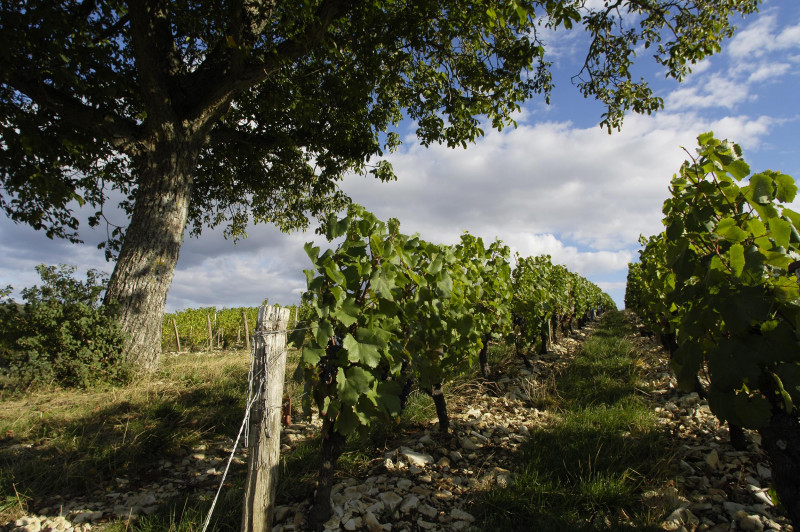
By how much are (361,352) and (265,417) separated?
72 centimetres

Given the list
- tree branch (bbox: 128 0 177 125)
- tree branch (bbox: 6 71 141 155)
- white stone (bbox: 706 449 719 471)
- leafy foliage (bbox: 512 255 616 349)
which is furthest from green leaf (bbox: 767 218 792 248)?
tree branch (bbox: 6 71 141 155)

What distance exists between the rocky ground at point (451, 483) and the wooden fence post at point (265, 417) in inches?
14.3

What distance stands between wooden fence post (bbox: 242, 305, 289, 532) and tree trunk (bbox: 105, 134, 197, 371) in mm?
5039

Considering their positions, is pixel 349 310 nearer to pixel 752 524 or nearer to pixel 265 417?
pixel 265 417

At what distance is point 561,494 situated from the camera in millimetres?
2846

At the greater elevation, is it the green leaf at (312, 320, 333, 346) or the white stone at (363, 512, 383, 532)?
the green leaf at (312, 320, 333, 346)

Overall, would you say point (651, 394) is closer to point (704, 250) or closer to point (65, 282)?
point (704, 250)

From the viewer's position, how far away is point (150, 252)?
6.68 metres

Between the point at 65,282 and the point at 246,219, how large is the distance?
6319mm

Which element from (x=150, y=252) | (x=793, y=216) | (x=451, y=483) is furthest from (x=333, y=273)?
(x=150, y=252)

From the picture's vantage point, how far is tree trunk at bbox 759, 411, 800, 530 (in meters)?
2.13

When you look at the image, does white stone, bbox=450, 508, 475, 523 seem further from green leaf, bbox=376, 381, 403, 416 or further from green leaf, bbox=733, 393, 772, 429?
green leaf, bbox=733, 393, 772, 429

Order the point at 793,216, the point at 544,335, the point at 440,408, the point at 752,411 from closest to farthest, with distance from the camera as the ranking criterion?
the point at 752,411 < the point at 793,216 < the point at 440,408 < the point at 544,335

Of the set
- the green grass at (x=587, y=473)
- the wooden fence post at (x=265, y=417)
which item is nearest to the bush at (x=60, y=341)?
the wooden fence post at (x=265, y=417)
